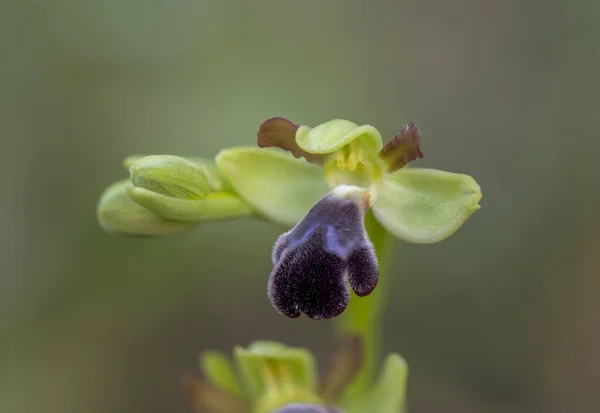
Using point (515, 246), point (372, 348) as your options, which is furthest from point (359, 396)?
point (515, 246)

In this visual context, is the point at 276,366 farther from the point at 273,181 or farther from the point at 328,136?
the point at 328,136

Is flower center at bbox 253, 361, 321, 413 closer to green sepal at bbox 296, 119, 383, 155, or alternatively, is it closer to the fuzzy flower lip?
the fuzzy flower lip

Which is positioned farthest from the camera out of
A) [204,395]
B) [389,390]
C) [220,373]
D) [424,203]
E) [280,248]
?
[220,373]

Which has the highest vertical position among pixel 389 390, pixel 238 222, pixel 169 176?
pixel 238 222

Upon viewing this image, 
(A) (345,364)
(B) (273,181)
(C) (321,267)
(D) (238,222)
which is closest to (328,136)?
(B) (273,181)

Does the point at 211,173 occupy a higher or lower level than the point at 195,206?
higher

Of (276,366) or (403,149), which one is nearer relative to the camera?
(403,149)

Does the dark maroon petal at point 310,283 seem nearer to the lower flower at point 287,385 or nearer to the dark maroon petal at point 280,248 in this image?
the dark maroon petal at point 280,248

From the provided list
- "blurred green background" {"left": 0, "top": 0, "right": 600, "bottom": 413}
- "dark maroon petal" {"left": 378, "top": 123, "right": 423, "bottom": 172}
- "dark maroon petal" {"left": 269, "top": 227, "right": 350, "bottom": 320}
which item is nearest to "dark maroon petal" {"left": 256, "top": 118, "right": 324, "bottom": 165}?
"dark maroon petal" {"left": 378, "top": 123, "right": 423, "bottom": 172}
